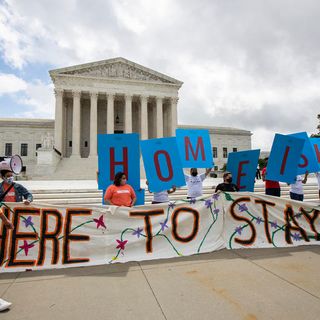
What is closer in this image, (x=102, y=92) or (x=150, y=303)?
(x=150, y=303)

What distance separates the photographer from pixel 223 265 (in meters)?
4.06

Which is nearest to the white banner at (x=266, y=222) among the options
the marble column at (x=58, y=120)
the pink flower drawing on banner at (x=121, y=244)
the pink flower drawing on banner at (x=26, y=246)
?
the pink flower drawing on banner at (x=121, y=244)

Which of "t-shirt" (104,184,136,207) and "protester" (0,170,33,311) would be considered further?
"t-shirt" (104,184,136,207)

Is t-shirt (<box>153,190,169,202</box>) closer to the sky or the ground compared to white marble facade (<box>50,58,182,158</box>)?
closer to the ground

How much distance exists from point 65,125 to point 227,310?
132 feet

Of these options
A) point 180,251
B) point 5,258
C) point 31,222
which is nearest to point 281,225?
point 180,251

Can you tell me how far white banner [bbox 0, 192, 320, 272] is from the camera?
416cm

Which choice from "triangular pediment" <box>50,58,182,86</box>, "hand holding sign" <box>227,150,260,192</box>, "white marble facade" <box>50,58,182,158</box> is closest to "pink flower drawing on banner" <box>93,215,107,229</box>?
"hand holding sign" <box>227,150,260,192</box>

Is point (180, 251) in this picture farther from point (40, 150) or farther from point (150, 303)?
point (40, 150)

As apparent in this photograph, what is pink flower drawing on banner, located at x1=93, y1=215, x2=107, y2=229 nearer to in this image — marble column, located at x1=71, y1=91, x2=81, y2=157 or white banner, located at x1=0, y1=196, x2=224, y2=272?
white banner, located at x1=0, y1=196, x2=224, y2=272

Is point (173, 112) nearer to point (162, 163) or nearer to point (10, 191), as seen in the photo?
point (162, 163)

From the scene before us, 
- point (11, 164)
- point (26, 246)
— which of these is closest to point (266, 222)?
point (26, 246)

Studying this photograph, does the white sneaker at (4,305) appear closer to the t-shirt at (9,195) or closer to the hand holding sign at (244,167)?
the t-shirt at (9,195)

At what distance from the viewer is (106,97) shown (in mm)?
38500
